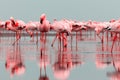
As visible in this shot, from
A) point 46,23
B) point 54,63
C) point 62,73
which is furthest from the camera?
point 46,23

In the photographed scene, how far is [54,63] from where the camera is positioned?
40.2ft

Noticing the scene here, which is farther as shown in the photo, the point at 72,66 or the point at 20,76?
the point at 72,66

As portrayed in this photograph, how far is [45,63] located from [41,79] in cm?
320

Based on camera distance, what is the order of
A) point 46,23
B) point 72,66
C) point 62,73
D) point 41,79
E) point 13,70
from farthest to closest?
point 46,23
point 72,66
point 13,70
point 62,73
point 41,79

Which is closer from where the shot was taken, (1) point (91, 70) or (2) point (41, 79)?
(2) point (41, 79)

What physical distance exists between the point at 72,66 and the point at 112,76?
2.26 m

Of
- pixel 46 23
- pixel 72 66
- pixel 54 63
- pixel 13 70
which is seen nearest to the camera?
pixel 13 70

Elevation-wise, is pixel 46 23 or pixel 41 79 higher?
pixel 46 23

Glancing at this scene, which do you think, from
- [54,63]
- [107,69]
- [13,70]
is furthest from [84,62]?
[13,70]

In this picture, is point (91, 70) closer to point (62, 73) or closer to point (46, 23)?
point (62, 73)

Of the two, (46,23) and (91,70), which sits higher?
(46,23)

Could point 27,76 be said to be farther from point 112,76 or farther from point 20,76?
point 112,76

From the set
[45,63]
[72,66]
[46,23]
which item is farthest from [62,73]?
[46,23]

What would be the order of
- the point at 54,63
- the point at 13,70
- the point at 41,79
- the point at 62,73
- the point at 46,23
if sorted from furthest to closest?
the point at 46,23
the point at 54,63
the point at 13,70
the point at 62,73
the point at 41,79
